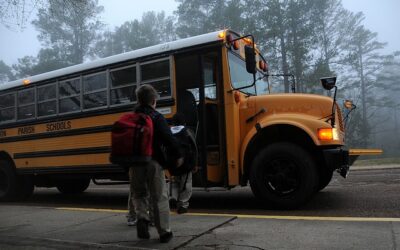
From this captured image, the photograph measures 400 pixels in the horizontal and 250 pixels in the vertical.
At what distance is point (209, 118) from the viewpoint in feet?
23.7

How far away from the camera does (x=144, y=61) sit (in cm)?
777

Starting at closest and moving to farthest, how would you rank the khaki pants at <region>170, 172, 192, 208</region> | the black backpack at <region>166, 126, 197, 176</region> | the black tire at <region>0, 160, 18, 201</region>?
1. the black backpack at <region>166, 126, 197, 176</region>
2. the khaki pants at <region>170, 172, 192, 208</region>
3. the black tire at <region>0, 160, 18, 201</region>

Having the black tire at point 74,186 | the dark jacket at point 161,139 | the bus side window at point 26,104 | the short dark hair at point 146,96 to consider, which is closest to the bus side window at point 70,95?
the bus side window at point 26,104

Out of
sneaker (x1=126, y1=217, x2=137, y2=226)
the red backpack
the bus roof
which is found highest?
the bus roof

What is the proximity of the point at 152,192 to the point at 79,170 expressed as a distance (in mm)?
4167

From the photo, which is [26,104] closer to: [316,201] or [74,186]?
[74,186]

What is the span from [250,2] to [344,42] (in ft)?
38.2

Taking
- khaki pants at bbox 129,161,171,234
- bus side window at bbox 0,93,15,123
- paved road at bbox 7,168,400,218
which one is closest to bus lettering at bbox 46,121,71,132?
bus side window at bbox 0,93,15,123

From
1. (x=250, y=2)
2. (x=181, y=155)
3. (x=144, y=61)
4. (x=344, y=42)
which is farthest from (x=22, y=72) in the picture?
(x=181, y=155)

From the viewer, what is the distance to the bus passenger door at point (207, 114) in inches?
280

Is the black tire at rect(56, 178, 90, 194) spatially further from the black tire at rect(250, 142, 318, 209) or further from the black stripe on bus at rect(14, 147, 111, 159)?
the black tire at rect(250, 142, 318, 209)

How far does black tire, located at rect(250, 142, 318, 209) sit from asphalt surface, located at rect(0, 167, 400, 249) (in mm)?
202

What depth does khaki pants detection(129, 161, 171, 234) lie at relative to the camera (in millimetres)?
4750

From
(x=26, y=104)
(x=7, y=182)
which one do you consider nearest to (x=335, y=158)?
(x=26, y=104)
